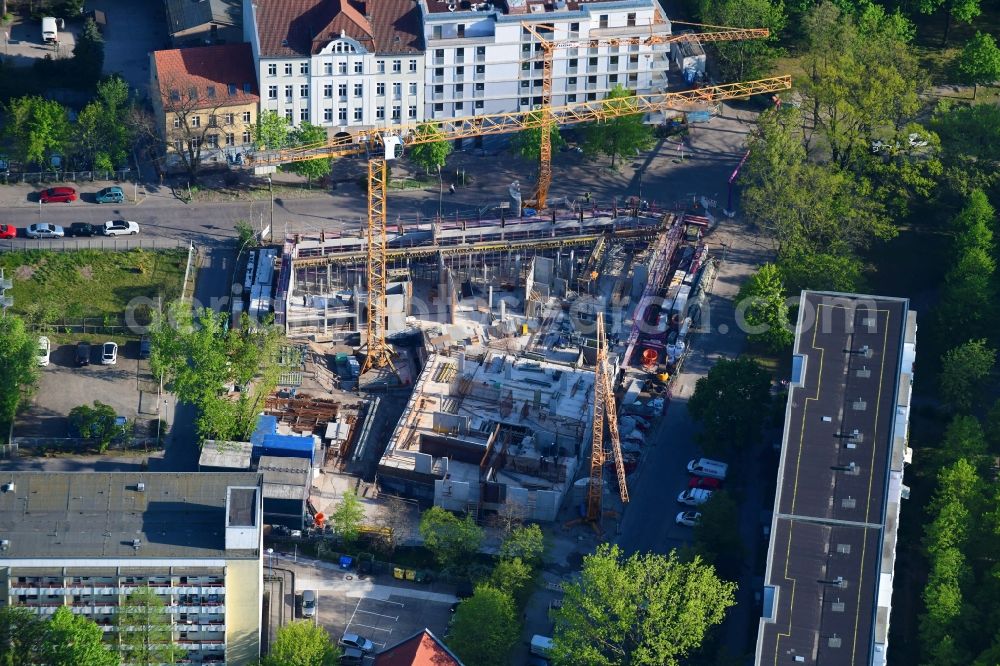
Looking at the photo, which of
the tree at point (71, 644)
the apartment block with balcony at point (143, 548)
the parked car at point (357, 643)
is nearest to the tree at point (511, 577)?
the parked car at point (357, 643)

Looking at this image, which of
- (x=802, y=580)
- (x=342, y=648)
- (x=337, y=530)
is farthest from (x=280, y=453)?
(x=802, y=580)

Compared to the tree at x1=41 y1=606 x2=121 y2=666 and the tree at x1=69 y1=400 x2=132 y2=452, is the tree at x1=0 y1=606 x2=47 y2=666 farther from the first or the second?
the tree at x1=69 y1=400 x2=132 y2=452

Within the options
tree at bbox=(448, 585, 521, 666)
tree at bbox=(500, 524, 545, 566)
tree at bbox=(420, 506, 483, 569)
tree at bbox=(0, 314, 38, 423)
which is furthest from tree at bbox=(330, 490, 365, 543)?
tree at bbox=(0, 314, 38, 423)

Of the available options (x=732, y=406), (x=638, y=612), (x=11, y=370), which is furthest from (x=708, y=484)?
(x=11, y=370)

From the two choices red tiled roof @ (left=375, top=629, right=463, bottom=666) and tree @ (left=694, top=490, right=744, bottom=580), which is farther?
tree @ (left=694, top=490, right=744, bottom=580)

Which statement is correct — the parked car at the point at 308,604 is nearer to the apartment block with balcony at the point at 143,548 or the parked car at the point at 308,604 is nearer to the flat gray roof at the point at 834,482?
the apartment block with balcony at the point at 143,548
